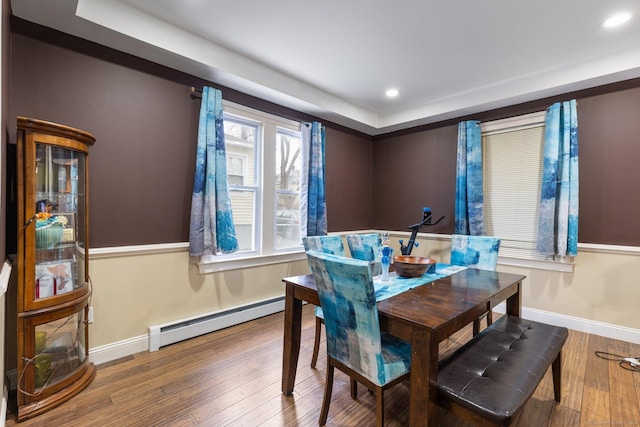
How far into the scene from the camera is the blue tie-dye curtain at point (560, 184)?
9.34 ft

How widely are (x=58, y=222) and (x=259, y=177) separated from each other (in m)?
1.79

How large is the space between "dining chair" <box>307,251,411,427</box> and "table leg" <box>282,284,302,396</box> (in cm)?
31

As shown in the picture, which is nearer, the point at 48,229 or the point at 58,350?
the point at 48,229

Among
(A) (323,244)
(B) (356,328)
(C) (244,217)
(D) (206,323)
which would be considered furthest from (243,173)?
(B) (356,328)

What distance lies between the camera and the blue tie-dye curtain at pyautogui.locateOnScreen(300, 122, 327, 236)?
3.56 meters

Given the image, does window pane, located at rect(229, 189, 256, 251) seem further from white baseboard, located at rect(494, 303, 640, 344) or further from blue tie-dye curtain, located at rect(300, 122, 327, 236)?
white baseboard, located at rect(494, 303, 640, 344)

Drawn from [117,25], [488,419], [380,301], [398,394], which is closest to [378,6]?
[117,25]

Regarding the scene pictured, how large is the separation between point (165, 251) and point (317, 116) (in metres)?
2.40

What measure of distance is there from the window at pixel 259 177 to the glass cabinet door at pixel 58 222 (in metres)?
1.18

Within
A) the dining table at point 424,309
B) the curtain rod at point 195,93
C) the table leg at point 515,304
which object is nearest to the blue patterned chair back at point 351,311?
the dining table at point 424,309

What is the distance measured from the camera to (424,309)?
1.44 meters

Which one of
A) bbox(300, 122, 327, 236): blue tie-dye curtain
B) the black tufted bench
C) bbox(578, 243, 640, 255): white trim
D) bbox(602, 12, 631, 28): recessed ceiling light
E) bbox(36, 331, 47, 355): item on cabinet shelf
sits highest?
bbox(602, 12, 631, 28): recessed ceiling light

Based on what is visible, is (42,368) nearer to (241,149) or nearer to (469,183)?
(241,149)

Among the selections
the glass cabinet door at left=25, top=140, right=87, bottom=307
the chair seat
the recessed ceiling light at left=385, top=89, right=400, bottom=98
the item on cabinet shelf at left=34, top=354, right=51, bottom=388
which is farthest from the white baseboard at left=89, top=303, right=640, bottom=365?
the recessed ceiling light at left=385, top=89, right=400, bottom=98
